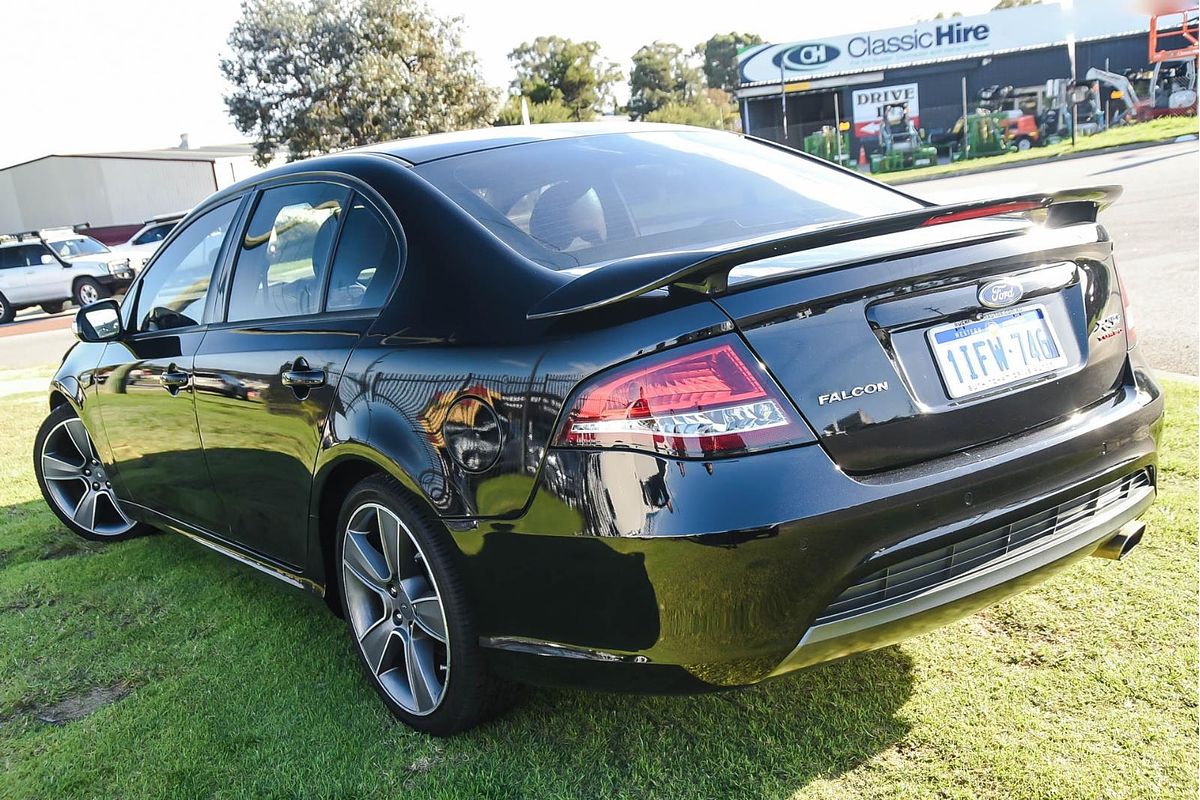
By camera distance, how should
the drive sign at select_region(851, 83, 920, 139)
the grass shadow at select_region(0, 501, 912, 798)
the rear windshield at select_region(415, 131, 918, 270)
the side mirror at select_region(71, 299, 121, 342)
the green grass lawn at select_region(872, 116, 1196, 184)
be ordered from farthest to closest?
the drive sign at select_region(851, 83, 920, 139), the green grass lawn at select_region(872, 116, 1196, 184), the side mirror at select_region(71, 299, 121, 342), the rear windshield at select_region(415, 131, 918, 270), the grass shadow at select_region(0, 501, 912, 798)

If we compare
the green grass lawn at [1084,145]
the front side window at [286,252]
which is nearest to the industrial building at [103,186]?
the green grass lawn at [1084,145]

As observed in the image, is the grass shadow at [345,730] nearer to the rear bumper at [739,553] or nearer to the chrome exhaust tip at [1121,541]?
the rear bumper at [739,553]

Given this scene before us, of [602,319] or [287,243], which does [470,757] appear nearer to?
[602,319]

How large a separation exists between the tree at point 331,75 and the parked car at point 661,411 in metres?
36.5

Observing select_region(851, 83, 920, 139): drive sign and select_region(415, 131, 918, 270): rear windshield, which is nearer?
select_region(415, 131, 918, 270): rear windshield

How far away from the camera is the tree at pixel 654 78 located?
86.9 metres

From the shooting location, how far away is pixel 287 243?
3.42 m

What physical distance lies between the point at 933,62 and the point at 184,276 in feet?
142

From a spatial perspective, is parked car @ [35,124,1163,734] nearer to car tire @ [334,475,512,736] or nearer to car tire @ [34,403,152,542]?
car tire @ [334,475,512,736]

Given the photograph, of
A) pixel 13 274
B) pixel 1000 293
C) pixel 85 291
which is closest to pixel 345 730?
pixel 1000 293

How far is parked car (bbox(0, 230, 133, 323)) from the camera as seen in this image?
21641mm

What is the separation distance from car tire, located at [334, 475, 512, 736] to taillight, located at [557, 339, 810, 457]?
704 mm

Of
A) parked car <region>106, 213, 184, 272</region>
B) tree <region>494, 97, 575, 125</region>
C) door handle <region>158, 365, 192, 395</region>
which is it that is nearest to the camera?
door handle <region>158, 365, 192, 395</region>

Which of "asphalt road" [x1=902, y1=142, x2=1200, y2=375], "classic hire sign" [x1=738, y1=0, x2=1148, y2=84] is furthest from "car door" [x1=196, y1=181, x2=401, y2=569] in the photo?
"classic hire sign" [x1=738, y1=0, x2=1148, y2=84]
